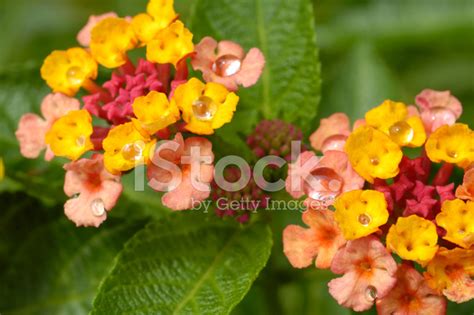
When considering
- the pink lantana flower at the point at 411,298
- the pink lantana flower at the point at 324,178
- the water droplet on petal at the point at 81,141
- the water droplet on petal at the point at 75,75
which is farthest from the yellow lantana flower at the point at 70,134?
the pink lantana flower at the point at 411,298

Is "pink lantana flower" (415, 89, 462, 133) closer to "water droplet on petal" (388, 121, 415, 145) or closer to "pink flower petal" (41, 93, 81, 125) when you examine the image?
"water droplet on petal" (388, 121, 415, 145)

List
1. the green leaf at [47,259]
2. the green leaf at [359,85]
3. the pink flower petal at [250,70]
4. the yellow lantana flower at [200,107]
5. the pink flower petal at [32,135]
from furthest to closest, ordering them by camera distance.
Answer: the green leaf at [359,85], the green leaf at [47,259], the pink flower petal at [32,135], the pink flower petal at [250,70], the yellow lantana flower at [200,107]

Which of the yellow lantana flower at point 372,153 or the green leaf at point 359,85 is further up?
the yellow lantana flower at point 372,153

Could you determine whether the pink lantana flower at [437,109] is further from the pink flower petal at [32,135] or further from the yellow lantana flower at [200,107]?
the pink flower petal at [32,135]

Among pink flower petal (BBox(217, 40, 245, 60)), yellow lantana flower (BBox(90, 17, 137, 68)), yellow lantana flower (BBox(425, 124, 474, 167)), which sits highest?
yellow lantana flower (BBox(90, 17, 137, 68))

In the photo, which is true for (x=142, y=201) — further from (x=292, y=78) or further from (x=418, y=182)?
(x=418, y=182)

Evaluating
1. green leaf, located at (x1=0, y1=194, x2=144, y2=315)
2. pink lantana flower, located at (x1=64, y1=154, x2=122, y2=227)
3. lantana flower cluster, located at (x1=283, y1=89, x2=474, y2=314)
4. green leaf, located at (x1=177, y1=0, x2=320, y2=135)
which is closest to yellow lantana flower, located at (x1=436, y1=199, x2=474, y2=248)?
lantana flower cluster, located at (x1=283, y1=89, x2=474, y2=314)
